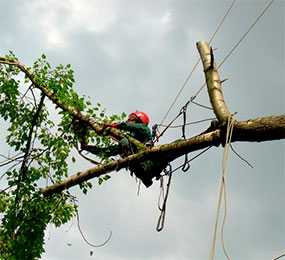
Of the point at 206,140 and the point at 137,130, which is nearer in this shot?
the point at 206,140

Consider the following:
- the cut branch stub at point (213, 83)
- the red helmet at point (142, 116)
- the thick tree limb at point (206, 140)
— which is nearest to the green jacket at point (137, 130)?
the red helmet at point (142, 116)

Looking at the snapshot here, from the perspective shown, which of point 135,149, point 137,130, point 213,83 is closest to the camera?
point 213,83

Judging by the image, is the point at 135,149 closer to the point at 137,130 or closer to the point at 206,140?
the point at 137,130

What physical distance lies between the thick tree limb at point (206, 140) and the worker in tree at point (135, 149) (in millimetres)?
214

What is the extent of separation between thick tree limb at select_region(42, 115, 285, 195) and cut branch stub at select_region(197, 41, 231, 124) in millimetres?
211

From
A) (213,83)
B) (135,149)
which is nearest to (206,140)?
(213,83)

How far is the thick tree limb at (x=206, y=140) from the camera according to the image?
16.2ft

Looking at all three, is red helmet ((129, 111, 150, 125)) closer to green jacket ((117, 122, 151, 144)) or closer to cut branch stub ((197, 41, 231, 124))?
green jacket ((117, 122, 151, 144))

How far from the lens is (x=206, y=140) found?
18.0 feet

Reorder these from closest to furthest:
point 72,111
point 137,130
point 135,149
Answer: point 135,149 → point 72,111 → point 137,130

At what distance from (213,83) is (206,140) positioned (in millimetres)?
1001

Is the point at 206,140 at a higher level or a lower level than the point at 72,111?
lower

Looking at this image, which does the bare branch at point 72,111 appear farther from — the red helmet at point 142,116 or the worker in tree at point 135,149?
the red helmet at point 142,116

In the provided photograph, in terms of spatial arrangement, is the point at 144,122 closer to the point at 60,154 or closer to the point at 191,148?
the point at 60,154
